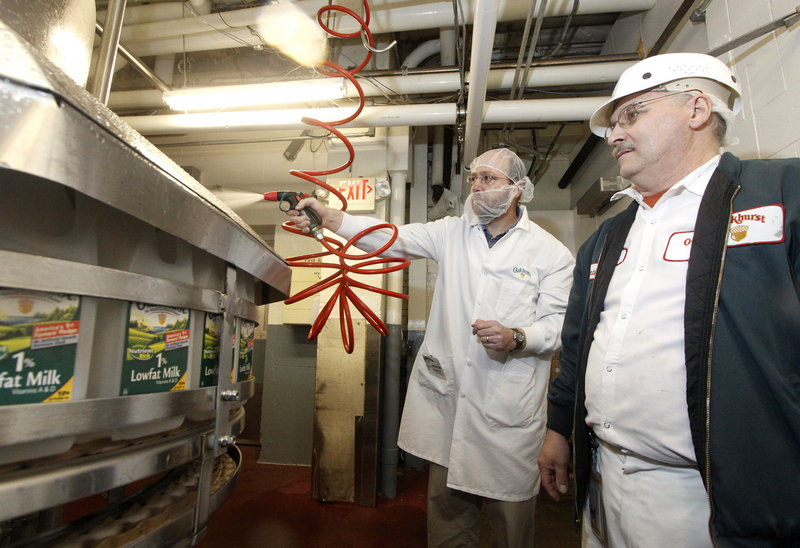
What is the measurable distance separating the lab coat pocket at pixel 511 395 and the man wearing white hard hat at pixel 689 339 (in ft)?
0.74

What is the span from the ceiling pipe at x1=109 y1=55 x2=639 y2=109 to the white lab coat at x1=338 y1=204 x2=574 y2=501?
3.29 feet

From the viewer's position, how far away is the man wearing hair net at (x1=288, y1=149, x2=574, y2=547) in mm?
1350

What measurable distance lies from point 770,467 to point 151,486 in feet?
3.76

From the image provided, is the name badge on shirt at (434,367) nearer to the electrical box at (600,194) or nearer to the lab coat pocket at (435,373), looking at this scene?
the lab coat pocket at (435,373)

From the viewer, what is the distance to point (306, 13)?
209cm

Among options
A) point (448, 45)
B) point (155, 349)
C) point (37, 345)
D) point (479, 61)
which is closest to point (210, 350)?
point (155, 349)

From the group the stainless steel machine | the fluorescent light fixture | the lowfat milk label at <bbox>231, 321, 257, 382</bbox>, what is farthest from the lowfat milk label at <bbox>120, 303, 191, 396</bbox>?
the fluorescent light fixture

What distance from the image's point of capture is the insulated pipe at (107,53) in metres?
0.95

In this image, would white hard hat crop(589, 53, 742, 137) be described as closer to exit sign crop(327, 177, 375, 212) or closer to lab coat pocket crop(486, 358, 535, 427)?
lab coat pocket crop(486, 358, 535, 427)

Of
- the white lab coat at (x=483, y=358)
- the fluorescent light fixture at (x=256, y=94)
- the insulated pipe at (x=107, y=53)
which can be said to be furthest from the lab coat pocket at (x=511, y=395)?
the fluorescent light fixture at (x=256, y=94)

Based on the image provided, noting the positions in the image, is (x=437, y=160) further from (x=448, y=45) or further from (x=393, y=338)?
(x=393, y=338)

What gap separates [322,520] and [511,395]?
1510 mm

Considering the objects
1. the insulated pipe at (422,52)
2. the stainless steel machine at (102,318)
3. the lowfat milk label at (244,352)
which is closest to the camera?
the stainless steel machine at (102,318)

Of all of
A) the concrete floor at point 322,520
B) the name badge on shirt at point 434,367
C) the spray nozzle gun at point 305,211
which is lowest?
the concrete floor at point 322,520
